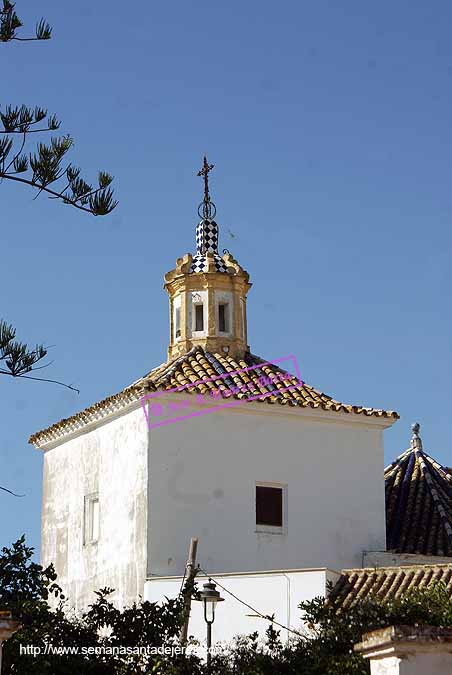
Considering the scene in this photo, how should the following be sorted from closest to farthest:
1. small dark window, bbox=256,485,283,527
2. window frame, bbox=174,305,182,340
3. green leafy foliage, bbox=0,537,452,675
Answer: green leafy foliage, bbox=0,537,452,675 → small dark window, bbox=256,485,283,527 → window frame, bbox=174,305,182,340

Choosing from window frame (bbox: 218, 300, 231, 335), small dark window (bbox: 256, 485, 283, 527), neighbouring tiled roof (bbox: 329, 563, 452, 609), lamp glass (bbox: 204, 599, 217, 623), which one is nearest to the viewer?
lamp glass (bbox: 204, 599, 217, 623)

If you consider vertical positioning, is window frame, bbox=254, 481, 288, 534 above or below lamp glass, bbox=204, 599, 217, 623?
above

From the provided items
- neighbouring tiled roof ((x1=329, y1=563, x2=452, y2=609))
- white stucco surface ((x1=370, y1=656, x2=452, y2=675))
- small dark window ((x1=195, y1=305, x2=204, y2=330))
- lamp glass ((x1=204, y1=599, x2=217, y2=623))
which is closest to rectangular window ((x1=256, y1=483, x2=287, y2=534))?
neighbouring tiled roof ((x1=329, y1=563, x2=452, y2=609))

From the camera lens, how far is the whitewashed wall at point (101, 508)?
2089 cm

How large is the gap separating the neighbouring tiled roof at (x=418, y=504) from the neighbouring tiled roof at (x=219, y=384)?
173cm

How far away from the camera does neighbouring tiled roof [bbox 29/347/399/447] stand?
843 inches

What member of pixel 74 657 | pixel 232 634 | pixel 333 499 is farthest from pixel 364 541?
pixel 74 657

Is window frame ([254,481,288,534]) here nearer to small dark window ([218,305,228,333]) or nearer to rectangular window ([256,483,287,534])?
rectangular window ([256,483,287,534])

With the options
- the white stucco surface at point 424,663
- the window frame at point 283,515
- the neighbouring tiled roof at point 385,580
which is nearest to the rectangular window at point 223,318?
the window frame at point 283,515

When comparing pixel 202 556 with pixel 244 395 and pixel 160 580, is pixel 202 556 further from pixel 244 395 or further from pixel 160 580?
pixel 244 395

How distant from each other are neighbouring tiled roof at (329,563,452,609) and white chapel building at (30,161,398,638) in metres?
1.88

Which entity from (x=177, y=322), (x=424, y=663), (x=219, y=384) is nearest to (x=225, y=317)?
(x=177, y=322)

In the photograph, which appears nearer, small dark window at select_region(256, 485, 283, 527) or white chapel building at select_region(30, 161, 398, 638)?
white chapel building at select_region(30, 161, 398, 638)

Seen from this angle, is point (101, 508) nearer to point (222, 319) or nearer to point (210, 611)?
point (222, 319)
